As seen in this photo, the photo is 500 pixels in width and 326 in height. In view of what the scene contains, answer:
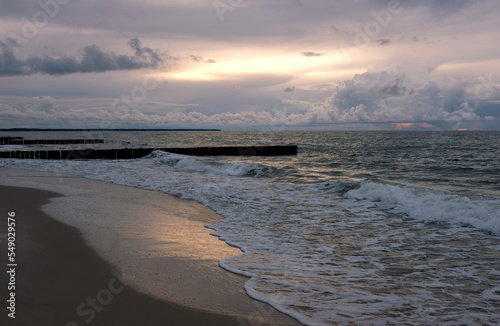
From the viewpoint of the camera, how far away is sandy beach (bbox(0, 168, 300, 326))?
476cm

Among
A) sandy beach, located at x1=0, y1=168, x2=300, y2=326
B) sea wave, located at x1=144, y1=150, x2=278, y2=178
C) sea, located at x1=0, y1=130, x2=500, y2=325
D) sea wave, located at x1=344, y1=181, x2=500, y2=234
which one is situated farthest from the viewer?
sea wave, located at x1=144, y1=150, x2=278, y2=178

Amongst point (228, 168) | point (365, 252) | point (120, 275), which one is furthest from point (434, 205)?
point (228, 168)

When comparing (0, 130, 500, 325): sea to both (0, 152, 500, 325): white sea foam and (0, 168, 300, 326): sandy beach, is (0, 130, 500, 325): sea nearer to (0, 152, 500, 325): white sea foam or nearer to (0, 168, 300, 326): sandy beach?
(0, 152, 500, 325): white sea foam

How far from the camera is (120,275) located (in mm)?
6141

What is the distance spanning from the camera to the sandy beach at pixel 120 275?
15.6ft

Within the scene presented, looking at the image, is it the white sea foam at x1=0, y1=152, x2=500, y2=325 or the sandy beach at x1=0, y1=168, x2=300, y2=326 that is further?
the white sea foam at x1=0, y1=152, x2=500, y2=325

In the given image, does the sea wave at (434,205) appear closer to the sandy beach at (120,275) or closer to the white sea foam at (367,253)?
the white sea foam at (367,253)

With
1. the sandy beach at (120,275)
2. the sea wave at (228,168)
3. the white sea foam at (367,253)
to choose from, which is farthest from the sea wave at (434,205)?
the sea wave at (228,168)

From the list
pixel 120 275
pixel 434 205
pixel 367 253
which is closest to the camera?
pixel 120 275

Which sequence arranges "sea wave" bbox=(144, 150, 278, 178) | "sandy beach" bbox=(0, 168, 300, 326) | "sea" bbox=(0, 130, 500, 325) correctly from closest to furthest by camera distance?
1. "sandy beach" bbox=(0, 168, 300, 326)
2. "sea" bbox=(0, 130, 500, 325)
3. "sea wave" bbox=(144, 150, 278, 178)

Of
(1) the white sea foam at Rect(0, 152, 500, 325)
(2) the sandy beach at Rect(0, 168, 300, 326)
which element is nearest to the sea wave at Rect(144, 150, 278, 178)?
(1) the white sea foam at Rect(0, 152, 500, 325)

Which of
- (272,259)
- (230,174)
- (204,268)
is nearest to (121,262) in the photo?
(204,268)

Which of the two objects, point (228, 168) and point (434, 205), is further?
point (228, 168)

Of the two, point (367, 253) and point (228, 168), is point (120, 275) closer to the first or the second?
point (367, 253)
